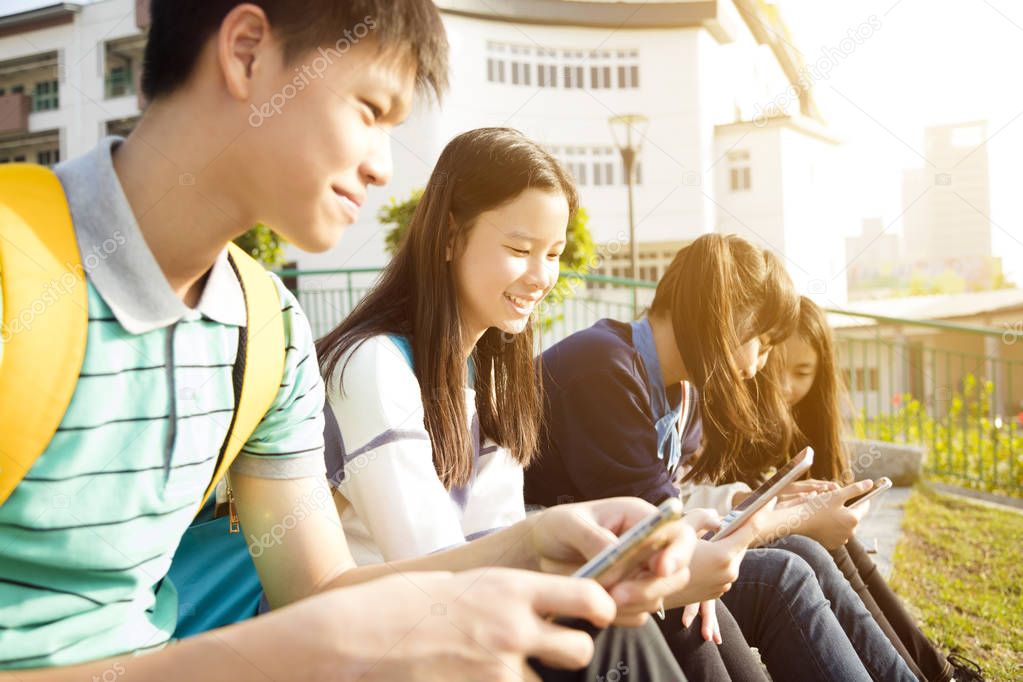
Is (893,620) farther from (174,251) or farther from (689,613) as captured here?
(174,251)

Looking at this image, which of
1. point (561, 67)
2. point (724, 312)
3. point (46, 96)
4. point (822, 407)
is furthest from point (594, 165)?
point (724, 312)

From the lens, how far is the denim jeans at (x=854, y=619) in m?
1.99

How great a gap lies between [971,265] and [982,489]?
71.6m

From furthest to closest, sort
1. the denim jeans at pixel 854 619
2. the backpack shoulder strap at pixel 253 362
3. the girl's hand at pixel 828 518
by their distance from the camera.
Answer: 1. the girl's hand at pixel 828 518
2. the denim jeans at pixel 854 619
3. the backpack shoulder strap at pixel 253 362

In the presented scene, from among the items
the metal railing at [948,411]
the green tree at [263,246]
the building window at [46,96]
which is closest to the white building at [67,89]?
the building window at [46,96]

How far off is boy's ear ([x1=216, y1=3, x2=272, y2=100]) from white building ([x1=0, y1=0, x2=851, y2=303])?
18.6 meters

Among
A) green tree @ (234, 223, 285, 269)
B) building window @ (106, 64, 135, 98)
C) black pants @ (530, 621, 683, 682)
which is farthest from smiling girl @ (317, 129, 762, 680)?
building window @ (106, 64, 135, 98)

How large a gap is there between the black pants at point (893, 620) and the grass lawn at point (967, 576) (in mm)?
435

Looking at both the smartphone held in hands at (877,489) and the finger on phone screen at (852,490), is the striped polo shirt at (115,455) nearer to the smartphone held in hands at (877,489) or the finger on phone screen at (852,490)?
the finger on phone screen at (852,490)

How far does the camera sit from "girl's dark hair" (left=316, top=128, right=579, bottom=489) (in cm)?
182

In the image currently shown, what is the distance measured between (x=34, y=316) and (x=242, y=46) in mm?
356

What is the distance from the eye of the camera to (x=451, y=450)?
1796mm

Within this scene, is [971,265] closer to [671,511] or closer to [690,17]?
[690,17]

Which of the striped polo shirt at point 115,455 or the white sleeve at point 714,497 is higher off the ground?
the striped polo shirt at point 115,455
